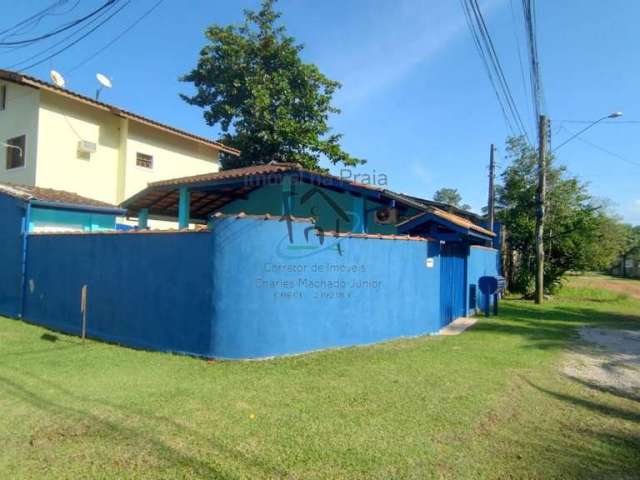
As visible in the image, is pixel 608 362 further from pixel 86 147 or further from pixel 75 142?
pixel 75 142

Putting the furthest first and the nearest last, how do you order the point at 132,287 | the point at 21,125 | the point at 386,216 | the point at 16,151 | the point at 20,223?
1. the point at 16,151
2. the point at 21,125
3. the point at 386,216
4. the point at 20,223
5. the point at 132,287

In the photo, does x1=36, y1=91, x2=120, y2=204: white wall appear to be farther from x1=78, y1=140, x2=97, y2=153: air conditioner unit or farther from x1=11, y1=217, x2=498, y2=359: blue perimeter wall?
x1=11, y1=217, x2=498, y2=359: blue perimeter wall

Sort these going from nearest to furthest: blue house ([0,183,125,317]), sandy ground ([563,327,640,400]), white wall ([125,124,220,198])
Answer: sandy ground ([563,327,640,400]), blue house ([0,183,125,317]), white wall ([125,124,220,198])

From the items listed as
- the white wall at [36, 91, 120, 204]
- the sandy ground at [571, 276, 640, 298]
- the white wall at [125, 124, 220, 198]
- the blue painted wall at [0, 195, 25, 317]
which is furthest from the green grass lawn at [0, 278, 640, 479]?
the sandy ground at [571, 276, 640, 298]

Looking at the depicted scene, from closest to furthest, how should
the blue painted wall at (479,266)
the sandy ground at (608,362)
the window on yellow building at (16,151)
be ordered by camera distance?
the sandy ground at (608,362) < the blue painted wall at (479,266) < the window on yellow building at (16,151)

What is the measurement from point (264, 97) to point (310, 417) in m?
19.5

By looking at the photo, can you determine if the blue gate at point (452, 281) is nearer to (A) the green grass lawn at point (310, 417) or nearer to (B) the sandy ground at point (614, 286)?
(A) the green grass lawn at point (310, 417)

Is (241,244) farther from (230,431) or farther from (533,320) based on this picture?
(533,320)

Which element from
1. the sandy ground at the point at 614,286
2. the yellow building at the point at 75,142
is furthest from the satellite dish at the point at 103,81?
the sandy ground at the point at 614,286

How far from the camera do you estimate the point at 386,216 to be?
11.1 meters

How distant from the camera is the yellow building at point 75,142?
13.9 metres

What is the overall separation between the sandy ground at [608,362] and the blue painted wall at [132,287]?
576 centimetres

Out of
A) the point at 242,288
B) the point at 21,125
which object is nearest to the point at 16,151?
the point at 21,125

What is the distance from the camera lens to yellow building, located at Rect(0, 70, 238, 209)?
13.9m
